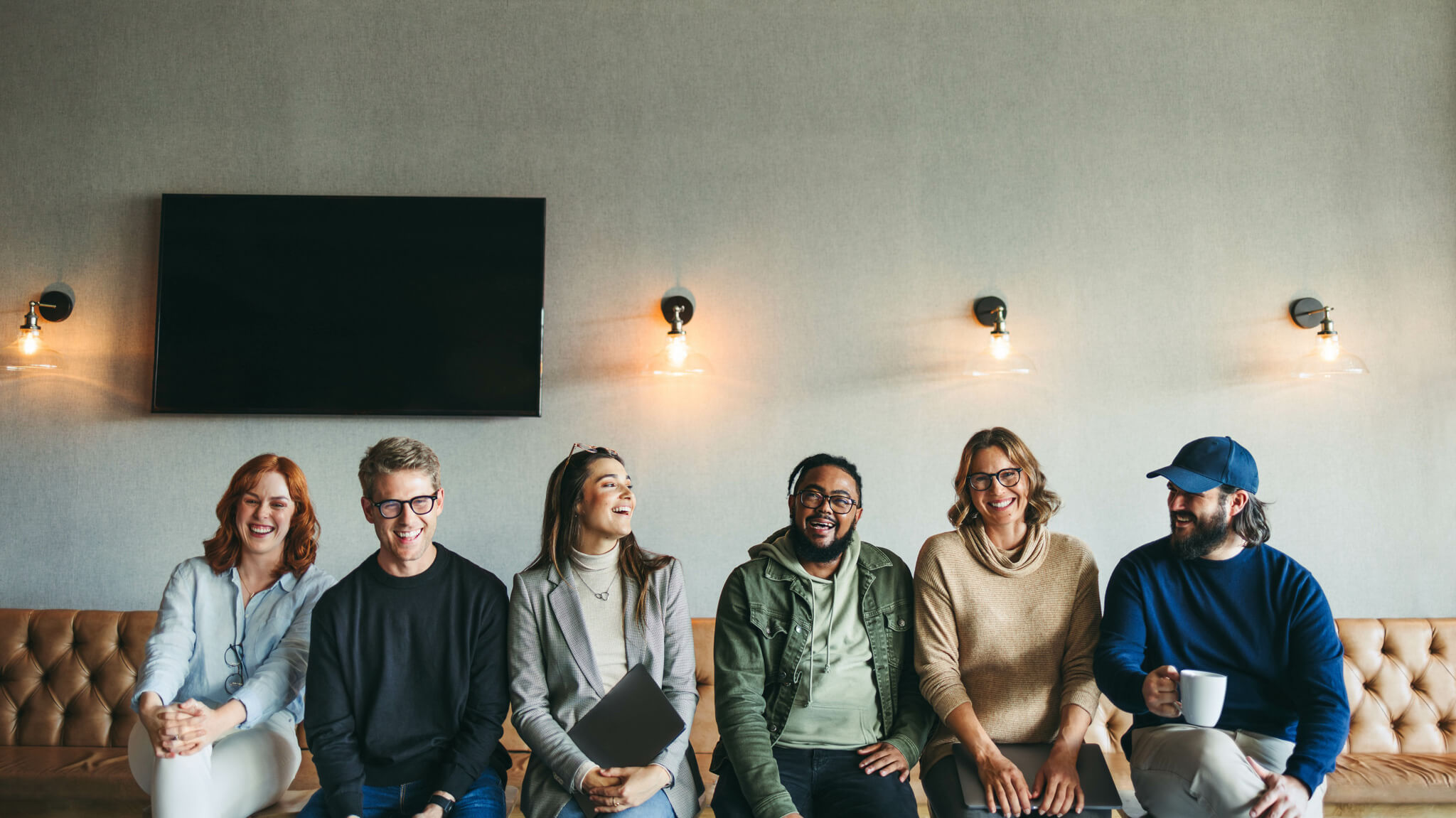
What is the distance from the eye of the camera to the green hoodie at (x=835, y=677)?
209cm

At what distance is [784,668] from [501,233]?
6.36 ft

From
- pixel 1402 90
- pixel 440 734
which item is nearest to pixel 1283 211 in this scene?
pixel 1402 90

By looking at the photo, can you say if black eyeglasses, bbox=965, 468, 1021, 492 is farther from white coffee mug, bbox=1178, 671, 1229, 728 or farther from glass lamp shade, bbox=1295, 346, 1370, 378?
glass lamp shade, bbox=1295, 346, 1370, 378

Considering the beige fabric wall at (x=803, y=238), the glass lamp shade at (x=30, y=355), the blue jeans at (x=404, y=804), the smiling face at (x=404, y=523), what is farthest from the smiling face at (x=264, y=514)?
the glass lamp shade at (x=30, y=355)

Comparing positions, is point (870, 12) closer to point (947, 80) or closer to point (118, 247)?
point (947, 80)

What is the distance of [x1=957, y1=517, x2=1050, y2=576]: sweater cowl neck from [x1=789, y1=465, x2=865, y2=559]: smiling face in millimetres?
297

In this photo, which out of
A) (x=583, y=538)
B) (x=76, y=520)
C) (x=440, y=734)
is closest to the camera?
(x=440, y=734)

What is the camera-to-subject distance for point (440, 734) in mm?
2002

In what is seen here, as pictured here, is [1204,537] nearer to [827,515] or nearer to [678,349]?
[827,515]

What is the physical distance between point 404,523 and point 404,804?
23.8 inches

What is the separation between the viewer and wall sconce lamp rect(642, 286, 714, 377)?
310 centimetres

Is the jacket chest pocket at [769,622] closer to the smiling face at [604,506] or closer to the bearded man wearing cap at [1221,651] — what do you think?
the smiling face at [604,506]

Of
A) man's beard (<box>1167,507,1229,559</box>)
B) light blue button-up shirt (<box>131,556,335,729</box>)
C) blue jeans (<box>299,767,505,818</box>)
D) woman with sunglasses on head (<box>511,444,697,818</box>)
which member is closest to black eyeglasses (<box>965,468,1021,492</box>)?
man's beard (<box>1167,507,1229,559</box>)

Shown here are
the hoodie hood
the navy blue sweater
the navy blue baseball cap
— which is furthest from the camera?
the hoodie hood
